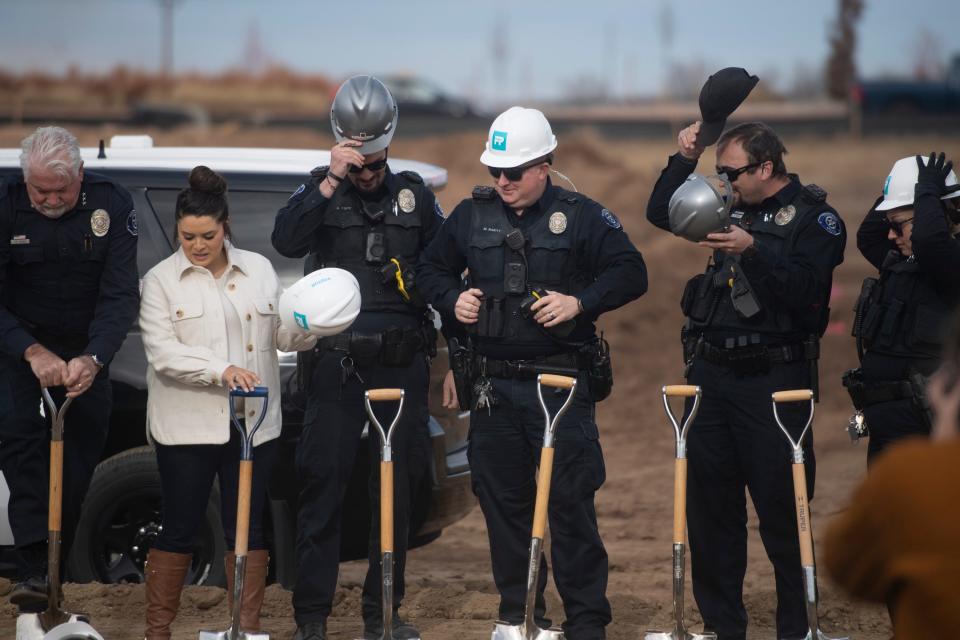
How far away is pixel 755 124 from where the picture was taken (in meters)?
5.67

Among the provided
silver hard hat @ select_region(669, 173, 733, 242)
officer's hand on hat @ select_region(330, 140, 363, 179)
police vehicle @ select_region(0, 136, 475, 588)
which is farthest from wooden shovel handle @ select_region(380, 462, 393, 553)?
silver hard hat @ select_region(669, 173, 733, 242)

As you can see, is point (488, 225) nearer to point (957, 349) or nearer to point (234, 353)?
point (234, 353)

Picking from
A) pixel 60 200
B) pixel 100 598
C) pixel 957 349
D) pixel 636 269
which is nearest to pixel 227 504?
pixel 100 598

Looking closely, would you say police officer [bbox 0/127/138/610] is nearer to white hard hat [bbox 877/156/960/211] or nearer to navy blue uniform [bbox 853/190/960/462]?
navy blue uniform [bbox 853/190/960/462]

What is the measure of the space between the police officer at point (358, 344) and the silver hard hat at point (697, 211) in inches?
48.3

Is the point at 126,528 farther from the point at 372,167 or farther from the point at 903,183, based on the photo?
the point at 903,183

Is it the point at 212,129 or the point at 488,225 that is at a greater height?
the point at 212,129

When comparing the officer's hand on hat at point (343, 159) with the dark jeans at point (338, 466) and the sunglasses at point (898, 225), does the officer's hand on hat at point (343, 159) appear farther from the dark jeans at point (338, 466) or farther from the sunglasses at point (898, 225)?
the sunglasses at point (898, 225)

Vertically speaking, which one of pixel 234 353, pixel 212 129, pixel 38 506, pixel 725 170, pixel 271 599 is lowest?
pixel 271 599

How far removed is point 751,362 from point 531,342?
935 mm

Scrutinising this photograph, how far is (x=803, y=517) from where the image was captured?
5.12 meters

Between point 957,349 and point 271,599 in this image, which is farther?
point 271,599

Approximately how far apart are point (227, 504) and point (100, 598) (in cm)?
101

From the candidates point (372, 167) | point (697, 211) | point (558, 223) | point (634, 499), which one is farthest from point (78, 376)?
point (634, 499)
